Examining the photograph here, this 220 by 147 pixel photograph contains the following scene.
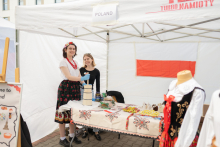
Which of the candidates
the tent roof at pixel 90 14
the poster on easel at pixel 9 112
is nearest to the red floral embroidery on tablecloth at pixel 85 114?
the poster on easel at pixel 9 112

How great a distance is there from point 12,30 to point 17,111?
363 cm

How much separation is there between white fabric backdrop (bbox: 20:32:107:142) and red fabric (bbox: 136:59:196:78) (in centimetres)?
203

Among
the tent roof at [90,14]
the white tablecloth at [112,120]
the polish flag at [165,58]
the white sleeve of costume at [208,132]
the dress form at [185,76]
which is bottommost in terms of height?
the white tablecloth at [112,120]

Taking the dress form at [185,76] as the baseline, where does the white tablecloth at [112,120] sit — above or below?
below

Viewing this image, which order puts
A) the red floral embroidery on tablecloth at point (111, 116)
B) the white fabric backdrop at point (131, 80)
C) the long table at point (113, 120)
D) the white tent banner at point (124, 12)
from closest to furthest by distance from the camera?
the white tent banner at point (124, 12) < the long table at point (113, 120) < the red floral embroidery on tablecloth at point (111, 116) < the white fabric backdrop at point (131, 80)

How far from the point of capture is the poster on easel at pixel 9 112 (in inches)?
82.5

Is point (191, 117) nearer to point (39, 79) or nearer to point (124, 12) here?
point (124, 12)

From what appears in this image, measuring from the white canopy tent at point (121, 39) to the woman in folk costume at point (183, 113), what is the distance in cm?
65

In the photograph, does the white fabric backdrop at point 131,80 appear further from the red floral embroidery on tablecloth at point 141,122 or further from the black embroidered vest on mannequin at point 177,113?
the black embroidered vest on mannequin at point 177,113

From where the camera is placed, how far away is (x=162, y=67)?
451 centimetres

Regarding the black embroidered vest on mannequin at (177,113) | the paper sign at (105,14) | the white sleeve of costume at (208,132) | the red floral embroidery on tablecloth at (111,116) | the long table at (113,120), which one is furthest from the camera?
the red floral embroidery on tablecloth at (111,116)

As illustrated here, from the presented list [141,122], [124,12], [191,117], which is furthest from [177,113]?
[124,12]

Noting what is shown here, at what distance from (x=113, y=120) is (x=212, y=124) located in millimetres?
1177

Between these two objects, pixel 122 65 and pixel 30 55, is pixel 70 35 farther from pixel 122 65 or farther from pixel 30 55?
pixel 122 65
